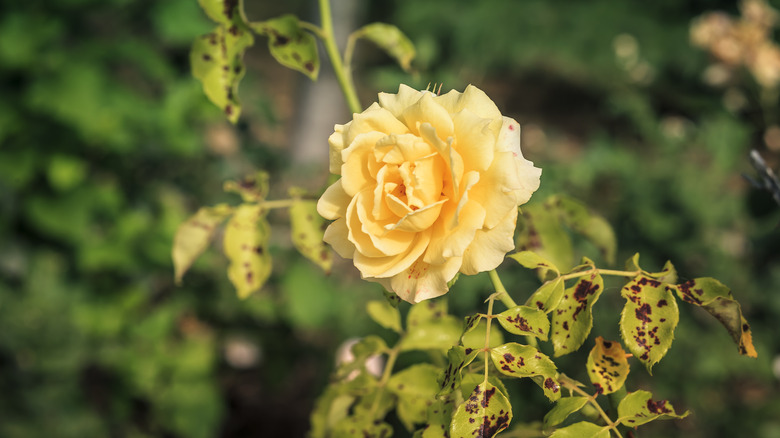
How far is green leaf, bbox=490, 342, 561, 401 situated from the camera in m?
0.51

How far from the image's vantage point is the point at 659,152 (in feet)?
7.61

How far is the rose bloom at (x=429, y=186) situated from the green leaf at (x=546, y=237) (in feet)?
0.86

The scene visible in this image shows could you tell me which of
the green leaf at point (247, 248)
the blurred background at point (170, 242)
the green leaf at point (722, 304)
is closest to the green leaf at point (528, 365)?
the green leaf at point (722, 304)

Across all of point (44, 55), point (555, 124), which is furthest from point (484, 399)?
point (555, 124)

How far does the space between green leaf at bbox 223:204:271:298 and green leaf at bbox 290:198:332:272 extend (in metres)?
0.04

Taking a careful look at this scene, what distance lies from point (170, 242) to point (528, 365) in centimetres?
152

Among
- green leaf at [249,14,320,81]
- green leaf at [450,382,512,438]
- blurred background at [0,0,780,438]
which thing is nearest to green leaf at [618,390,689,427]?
green leaf at [450,382,512,438]

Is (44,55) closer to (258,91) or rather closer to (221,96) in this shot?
(258,91)

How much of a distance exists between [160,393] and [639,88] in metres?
2.29

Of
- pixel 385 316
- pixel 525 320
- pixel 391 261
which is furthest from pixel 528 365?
pixel 385 316

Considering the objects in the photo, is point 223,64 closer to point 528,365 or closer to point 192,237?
point 192,237

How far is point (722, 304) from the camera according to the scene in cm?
53

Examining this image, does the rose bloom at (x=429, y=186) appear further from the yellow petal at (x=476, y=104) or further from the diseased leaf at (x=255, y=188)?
the diseased leaf at (x=255, y=188)

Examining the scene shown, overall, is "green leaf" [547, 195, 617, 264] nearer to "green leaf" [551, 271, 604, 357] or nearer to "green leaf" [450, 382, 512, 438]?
"green leaf" [551, 271, 604, 357]
